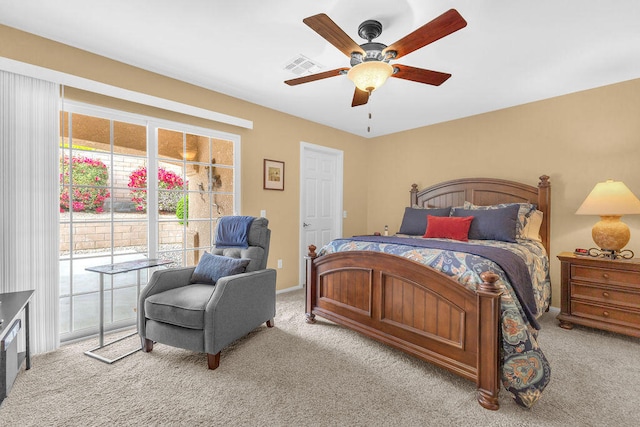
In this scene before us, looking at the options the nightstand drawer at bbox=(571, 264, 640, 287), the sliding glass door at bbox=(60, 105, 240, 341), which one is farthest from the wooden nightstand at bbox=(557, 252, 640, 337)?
the sliding glass door at bbox=(60, 105, 240, 341)

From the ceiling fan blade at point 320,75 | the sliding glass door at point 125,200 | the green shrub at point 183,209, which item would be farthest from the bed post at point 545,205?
the green shrub at point 183,209

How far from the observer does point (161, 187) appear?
2998 millimetres

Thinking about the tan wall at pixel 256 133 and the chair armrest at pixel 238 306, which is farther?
the tan wall at pixel 256 133

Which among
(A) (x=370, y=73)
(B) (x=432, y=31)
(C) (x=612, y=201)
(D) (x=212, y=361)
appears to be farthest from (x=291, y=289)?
(C) (x=612, y=201)

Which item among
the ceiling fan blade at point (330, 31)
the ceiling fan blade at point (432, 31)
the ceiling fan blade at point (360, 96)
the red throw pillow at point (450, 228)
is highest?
the ceiling fan blade at point (330, 31)

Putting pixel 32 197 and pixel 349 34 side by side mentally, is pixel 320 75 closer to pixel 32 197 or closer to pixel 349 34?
pixel 349 34

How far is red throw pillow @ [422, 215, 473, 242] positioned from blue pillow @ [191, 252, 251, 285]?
202cm

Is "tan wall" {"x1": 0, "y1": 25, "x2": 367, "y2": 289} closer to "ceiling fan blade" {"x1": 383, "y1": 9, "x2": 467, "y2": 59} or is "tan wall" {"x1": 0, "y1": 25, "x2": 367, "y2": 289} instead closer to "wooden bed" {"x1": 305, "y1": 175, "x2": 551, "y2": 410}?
"wooden bed" {"x1": 305, "y1": 175, "x2": 551, "y2": 410}

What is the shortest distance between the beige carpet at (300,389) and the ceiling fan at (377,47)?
1.99 m

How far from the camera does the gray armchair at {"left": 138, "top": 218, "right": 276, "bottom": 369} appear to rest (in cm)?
206

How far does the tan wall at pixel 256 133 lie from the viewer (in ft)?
7.77

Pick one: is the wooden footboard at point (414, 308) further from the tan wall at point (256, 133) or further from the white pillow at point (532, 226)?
the white pillow at point (532, 226)

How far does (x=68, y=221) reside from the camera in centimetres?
249

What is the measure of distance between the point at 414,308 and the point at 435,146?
2944mm
